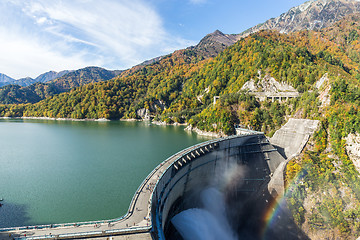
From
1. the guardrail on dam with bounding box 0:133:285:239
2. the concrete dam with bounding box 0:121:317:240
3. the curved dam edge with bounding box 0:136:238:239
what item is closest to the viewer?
the curved dam edge with bounding box 0:136:238:239

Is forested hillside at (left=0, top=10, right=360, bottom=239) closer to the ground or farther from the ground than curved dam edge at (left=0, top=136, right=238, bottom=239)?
farther from the ground

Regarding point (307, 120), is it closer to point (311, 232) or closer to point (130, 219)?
point (311, 232)

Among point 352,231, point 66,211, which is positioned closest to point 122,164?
point 66,211

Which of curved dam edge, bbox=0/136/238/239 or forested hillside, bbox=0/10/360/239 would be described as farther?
forested hillside, bbox=0/10/360/239

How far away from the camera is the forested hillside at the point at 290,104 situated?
91.7ft

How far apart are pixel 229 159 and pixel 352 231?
19.5m

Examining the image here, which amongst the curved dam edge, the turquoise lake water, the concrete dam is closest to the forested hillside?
the concrete dam

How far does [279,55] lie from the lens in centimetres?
7350

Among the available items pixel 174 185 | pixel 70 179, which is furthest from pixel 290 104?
pixel 70 179

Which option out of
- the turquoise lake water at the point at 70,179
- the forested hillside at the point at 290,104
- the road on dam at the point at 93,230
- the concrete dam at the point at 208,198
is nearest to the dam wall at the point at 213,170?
the concrete dam at the point at 208,198

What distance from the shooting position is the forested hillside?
28.0 meters

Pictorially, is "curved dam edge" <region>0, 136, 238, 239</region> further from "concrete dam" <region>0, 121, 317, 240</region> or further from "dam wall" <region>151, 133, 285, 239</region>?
"dam wall" <region>151, 133, 285, 239</region>

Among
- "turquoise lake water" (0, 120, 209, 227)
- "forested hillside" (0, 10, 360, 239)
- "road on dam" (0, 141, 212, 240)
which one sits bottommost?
"turquoise lake water" (0, 120, 209, 227)

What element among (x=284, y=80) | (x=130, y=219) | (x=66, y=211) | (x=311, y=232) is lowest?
(x=311, y=232)
